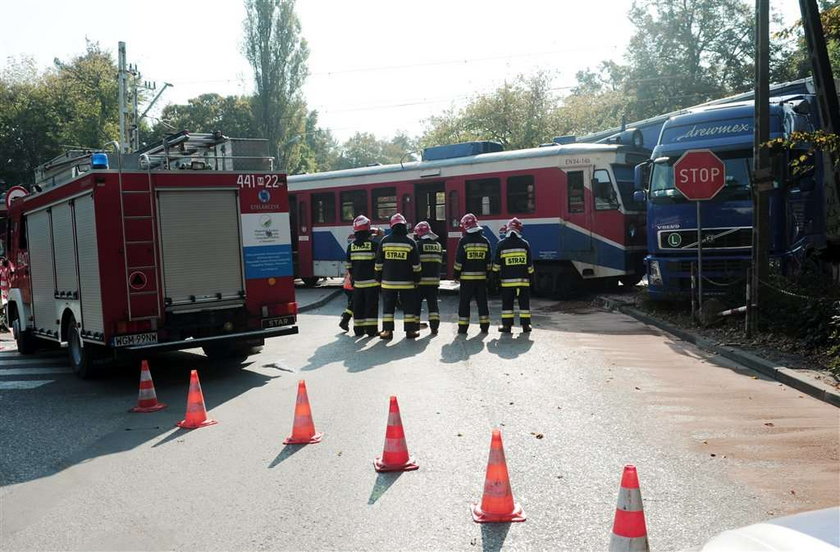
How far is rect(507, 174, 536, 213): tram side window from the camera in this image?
18.5 meters

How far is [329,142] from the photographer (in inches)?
4781

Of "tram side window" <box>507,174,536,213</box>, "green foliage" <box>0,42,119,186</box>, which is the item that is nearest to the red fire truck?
"tram side window" <box>507,174,536,213</box>

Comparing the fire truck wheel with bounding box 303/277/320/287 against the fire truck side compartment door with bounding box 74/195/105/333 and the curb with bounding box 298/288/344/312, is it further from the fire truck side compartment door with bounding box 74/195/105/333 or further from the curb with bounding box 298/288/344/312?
the fire truck side compartment door with bounding box 74/195/105/333

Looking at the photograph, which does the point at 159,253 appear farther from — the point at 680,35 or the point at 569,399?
the point at 680,35

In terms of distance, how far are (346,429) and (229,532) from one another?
2.56 meters

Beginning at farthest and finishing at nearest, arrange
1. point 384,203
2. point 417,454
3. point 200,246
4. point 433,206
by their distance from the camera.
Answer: point 384,203 < point 433,206 < point 200,246 < point 417,454

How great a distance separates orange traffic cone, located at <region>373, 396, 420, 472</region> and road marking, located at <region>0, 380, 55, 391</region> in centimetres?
664

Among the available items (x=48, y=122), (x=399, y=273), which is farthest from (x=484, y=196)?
(x=48, y=122)

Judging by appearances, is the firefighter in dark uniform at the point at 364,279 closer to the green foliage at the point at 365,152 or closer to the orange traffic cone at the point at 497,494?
the orange traffic cone at the point at 497,494

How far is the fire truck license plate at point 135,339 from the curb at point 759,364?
752cm

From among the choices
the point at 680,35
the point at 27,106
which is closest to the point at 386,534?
the point at 680,35

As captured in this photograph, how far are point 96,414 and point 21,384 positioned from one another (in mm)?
2968

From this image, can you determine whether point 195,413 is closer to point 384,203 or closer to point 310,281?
point 384,203

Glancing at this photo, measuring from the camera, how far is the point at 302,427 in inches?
273
